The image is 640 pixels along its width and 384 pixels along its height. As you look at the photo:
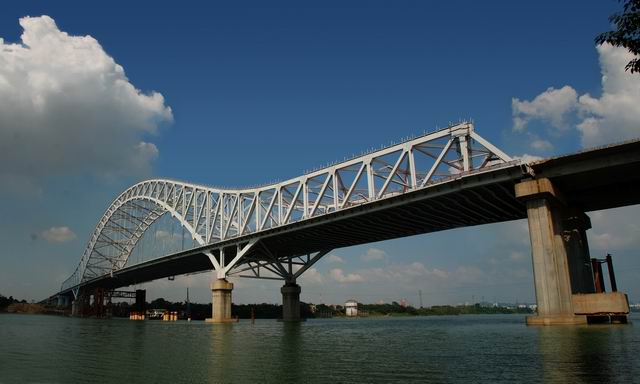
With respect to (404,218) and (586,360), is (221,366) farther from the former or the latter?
(404,218)

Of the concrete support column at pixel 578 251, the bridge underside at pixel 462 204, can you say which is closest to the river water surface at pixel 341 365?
the bridge underside at pixel 462 204

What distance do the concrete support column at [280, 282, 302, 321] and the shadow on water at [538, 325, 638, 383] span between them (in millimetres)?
71308

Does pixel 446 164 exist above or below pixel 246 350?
above

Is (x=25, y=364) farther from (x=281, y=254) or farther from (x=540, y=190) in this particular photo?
(x=281, y=254)

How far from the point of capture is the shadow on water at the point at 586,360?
18.1 m

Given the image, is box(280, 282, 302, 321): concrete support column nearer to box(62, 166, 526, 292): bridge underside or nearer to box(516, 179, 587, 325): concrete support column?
box(62, 166, 526, 292): bridge underside

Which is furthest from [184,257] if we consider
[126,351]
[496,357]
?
A: [496,357]

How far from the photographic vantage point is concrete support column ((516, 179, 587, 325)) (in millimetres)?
46969

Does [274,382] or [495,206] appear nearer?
[274,382]

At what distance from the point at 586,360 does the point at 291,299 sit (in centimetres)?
8262

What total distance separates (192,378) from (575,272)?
49.2 meters

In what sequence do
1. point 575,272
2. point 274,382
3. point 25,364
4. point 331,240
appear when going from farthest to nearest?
1. point 331,240
2. point 575,272
3. point 25,364
4. point 274,382

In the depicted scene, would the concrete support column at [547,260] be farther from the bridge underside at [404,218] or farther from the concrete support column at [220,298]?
the concrete support column at [220,298]

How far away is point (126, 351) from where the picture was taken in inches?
1336
